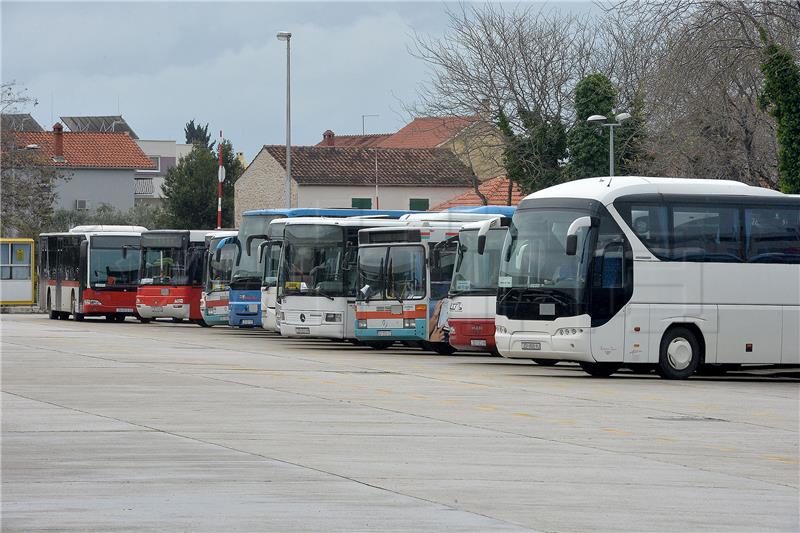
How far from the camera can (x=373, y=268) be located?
32.7 meters

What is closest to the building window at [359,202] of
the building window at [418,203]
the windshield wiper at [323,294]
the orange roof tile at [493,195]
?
the building window at [418,203]

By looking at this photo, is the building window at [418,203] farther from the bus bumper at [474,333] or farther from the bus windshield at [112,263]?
the bus bumper at [474,333]

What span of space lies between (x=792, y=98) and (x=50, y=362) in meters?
17.5

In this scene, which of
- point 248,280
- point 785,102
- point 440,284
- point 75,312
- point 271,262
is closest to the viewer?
point 440,284

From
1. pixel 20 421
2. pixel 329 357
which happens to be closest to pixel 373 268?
pixel 329 357

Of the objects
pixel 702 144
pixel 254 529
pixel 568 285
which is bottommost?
pixel 254 529

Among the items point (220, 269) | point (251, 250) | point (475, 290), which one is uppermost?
point (251, 250)

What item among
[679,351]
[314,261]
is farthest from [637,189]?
[314,261]

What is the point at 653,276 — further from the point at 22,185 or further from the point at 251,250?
the point at 22,185

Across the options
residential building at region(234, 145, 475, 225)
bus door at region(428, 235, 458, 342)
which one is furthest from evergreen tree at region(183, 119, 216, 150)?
bus door at region(428, 235, 458, 342)

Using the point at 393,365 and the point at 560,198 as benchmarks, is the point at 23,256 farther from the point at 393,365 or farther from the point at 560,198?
the point at 560,198

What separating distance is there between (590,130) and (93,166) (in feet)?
197

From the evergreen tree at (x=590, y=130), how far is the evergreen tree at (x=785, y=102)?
17666 mm

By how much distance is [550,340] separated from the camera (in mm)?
24141
